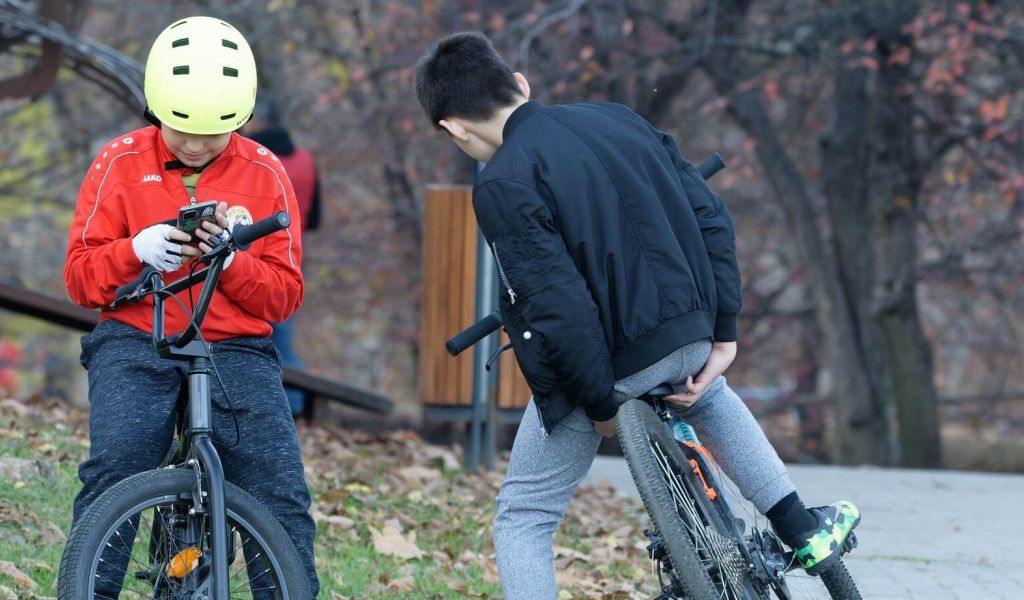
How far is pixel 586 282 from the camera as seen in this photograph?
Result: 3.33 metres

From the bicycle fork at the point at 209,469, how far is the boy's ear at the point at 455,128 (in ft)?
2.61

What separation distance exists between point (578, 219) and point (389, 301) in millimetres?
12122

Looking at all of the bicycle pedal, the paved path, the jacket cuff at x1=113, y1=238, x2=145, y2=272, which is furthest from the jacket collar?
the paved path

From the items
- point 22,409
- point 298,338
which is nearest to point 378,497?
point 22,409

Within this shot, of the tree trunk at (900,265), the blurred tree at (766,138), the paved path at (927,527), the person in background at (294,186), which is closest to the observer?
the paved path at (927,527)

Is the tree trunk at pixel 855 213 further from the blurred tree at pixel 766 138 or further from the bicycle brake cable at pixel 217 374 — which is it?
the bicycle brake cable at pixel 217 374

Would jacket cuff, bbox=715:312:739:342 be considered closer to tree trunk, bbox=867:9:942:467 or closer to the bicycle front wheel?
the bicycle front wheel

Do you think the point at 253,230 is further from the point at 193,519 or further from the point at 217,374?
the point at 193,519

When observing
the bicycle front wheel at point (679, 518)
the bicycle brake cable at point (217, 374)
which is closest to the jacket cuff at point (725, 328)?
the bicycle front wheel at point (679, 518)

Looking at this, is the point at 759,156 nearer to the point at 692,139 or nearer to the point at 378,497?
the point at 692,139

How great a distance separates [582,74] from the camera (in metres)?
11.6

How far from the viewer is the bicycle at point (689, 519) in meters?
3.16

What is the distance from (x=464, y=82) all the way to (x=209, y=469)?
Result: 1.09 m

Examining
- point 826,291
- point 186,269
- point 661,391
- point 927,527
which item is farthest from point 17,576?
point 826,291
